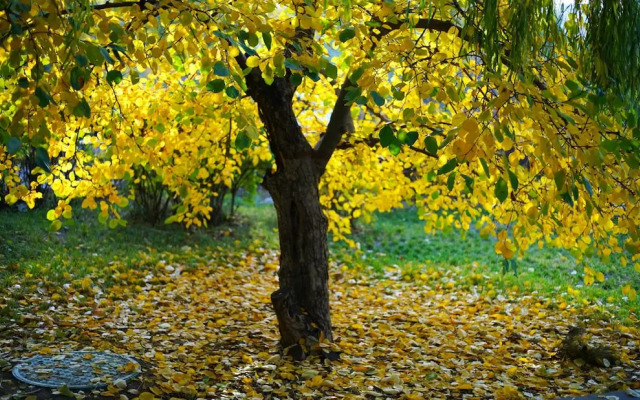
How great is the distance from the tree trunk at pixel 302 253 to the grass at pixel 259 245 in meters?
2.07

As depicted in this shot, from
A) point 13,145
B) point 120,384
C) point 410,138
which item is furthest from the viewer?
point 120,384

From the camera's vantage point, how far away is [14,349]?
404 cm

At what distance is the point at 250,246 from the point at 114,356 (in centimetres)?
462

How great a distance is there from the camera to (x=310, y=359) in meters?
4.23

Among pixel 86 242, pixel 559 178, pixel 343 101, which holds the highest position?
pixel 343 101

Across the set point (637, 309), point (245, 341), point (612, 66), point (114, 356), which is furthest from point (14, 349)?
point (637, 309)

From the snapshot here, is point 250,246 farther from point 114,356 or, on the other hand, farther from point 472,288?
point 114,356

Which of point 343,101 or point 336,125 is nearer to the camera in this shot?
point 343,101

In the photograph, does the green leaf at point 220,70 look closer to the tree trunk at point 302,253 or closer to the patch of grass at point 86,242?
the tree trunk at point 302,253

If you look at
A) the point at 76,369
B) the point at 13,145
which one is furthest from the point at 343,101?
the point at 13,145

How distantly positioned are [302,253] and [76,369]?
1.61m

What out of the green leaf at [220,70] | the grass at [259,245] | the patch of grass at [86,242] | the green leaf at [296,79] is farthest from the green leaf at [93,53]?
the patch of grass at [86,242]

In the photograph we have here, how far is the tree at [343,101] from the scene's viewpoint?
2447 millimetres

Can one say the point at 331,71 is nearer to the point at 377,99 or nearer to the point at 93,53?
the point at 377,99
